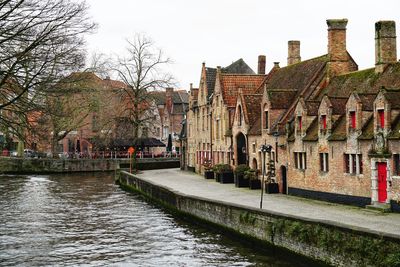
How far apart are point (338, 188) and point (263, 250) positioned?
7.63 meters

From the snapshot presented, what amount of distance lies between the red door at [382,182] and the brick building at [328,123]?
0.13 feet

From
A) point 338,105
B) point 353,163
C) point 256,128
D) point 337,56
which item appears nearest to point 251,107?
point 256,128

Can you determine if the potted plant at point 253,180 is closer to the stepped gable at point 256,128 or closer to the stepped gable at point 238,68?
the stepped gable at point 256,128

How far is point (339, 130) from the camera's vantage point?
2562cm

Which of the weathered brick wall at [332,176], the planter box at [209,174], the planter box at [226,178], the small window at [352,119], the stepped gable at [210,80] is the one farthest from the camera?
the stepped gable at [210,80]

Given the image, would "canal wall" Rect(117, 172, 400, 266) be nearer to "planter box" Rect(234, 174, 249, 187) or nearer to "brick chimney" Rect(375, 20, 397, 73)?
"planter box" Rect(234, 174, 249, 187)

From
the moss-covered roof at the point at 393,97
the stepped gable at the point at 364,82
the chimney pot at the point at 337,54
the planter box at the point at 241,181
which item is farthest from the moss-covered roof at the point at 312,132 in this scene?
the planter box at the point at 241,181

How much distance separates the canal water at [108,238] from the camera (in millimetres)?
17875

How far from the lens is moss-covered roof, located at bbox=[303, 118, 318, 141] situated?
1080 inches

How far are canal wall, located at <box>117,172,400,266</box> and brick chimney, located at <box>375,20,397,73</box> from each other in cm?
1051

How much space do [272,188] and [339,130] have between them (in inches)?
255

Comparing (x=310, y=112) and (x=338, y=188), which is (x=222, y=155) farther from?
(x=338, y=188)

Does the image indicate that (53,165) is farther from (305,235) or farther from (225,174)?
(305,235)

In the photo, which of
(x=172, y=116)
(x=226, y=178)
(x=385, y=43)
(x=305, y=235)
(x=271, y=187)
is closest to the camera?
(x=305, y=235)
